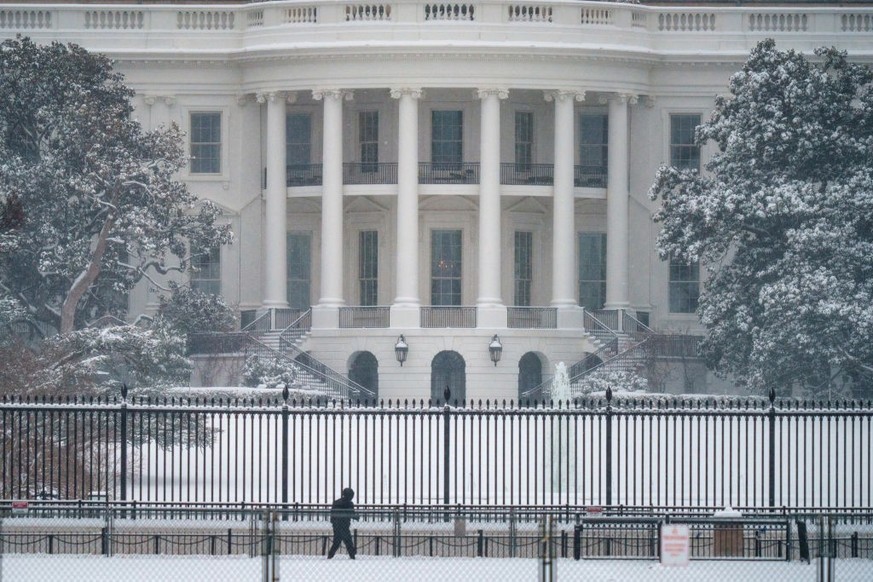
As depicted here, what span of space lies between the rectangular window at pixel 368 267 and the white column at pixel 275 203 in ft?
8.70

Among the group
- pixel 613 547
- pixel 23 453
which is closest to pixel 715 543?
pixel 613 547

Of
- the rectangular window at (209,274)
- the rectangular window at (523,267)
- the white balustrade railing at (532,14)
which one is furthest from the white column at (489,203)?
the rectangular window at (209,274)

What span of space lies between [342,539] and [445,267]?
41.7 metres

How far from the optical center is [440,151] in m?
77.9

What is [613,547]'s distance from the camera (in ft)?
123

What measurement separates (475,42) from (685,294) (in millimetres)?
9589

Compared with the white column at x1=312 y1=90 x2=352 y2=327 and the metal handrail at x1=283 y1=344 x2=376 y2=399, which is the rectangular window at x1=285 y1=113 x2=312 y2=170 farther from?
the metal handrail at x1=283 y1=344 x2=376 y2=399

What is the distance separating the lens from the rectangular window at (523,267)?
256 feet

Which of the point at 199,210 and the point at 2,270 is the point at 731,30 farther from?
the point at 2,270

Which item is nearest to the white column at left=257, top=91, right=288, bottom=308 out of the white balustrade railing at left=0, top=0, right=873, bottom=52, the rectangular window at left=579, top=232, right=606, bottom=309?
the white balustrade railing at left=0, top=0, right=873, bottom=52

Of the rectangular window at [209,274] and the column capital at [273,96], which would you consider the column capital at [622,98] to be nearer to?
the column capital at [273,96]

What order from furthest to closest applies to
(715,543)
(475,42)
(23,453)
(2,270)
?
(475,42), (2,270), (23,453), (715,543)

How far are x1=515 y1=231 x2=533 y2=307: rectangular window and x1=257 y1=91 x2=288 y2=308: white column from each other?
6740mm

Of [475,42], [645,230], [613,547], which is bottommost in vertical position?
[613,547]
